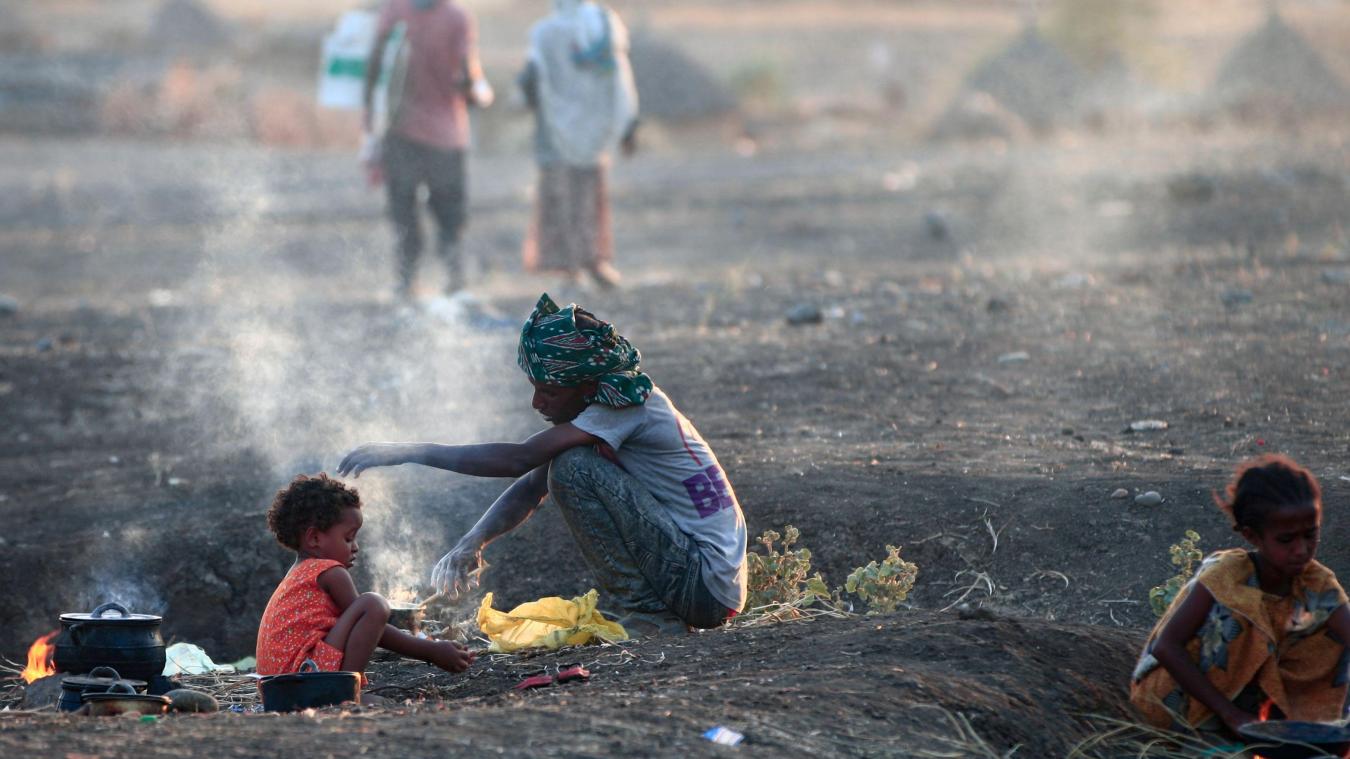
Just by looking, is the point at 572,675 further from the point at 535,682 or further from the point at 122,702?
the point at 122,702

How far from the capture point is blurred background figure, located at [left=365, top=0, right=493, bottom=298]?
1030cm

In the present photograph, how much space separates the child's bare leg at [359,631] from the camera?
14.4 feet

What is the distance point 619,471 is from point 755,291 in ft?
22.0

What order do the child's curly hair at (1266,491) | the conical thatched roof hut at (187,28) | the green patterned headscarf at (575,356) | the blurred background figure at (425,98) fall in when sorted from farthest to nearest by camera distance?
the conical thatched roof hut at (187,28)
the blurred background figure at (425,98)
the green patterned headscarf at (575,356)
the child's curly hair at (1266,491)

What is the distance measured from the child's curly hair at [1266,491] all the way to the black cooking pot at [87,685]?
2777 millimetres

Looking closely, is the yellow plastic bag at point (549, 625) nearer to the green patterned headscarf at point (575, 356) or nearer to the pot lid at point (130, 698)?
the green patterned headscarf at point (575, 356)

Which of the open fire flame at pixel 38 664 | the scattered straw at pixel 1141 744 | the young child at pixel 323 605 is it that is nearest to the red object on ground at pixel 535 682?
the young child at pixel 323 605

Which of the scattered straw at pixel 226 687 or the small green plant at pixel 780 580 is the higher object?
the small green plant at pixel 780 580

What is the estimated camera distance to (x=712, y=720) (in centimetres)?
367

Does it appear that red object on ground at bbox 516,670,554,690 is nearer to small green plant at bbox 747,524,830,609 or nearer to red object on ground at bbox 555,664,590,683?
red object on ground at bbox 555,664,590,683

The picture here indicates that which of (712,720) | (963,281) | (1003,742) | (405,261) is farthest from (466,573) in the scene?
(963,281)

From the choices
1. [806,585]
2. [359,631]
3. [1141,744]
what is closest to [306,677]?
[359,631]

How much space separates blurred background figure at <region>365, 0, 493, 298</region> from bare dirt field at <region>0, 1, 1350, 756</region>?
88cm

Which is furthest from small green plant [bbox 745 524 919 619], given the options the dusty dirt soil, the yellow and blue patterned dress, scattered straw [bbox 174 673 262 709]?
scattered straw [bbox 174 673 262 709]
